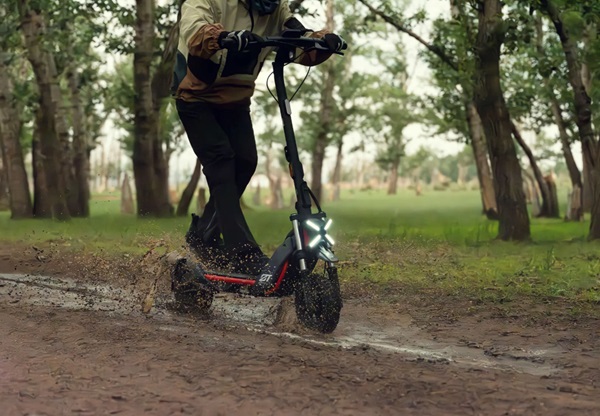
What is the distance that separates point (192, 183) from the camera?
26.8 m

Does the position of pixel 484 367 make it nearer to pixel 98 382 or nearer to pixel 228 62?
pixel 98 382

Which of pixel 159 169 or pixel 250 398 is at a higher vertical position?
pixel 159 169

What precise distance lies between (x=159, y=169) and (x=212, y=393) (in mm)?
20862

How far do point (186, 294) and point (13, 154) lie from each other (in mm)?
18398

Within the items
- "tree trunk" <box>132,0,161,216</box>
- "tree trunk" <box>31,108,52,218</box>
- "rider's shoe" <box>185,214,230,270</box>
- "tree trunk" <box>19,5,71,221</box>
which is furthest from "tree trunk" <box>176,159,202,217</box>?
"rider's shoe" <box>185,214,230,270</box>

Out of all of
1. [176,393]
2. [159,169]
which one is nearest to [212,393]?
[176,393]

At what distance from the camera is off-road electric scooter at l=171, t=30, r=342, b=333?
18.2ft

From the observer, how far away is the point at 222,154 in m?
6.25

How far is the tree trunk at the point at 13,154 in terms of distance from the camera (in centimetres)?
2319

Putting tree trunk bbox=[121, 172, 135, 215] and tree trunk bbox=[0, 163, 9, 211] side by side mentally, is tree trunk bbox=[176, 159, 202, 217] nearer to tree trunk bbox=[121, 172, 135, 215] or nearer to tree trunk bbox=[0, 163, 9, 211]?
tree trunk bbox=[121, 172, 135, 215]

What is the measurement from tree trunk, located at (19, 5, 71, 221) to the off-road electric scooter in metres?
16.3

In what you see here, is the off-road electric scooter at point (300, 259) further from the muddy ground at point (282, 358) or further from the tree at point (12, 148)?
the tree at point (12, 148)

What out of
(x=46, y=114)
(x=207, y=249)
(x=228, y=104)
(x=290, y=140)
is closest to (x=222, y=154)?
(x=228, y=104)

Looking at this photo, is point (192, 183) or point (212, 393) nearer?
point (212, 393)
